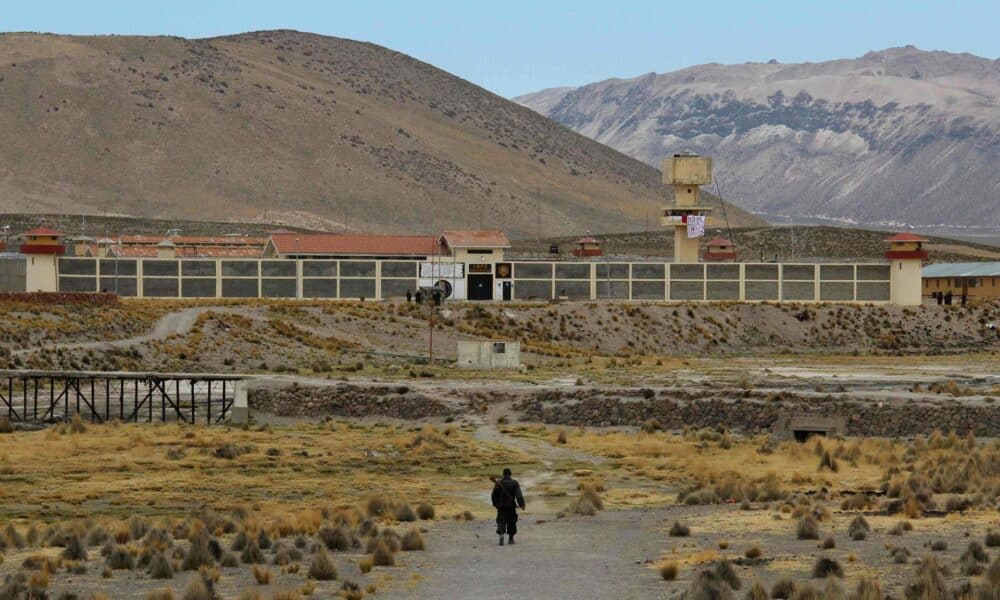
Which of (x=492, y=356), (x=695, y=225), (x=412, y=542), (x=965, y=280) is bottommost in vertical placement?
(x=412, y=542)

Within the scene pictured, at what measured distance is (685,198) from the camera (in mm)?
140875

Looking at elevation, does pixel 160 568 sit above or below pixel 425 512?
above

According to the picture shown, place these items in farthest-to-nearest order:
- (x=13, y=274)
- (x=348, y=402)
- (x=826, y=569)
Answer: (x=13, y=274)
(x=348, y=402)
(x=826, y=569)

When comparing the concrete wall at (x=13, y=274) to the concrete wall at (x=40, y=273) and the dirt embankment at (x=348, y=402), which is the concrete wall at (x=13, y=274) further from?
the dirt embankment at (x=348, y=402)

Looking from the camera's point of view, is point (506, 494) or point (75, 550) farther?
point (506, 494)

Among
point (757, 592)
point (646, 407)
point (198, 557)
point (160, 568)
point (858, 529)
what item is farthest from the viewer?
point (646, 407)

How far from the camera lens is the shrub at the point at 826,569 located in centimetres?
3078

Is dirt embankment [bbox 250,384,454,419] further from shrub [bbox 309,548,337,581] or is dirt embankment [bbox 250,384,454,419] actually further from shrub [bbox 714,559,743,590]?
shrub [bbox 714,559,743,590]

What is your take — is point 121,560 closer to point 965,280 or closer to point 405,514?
point 405,514

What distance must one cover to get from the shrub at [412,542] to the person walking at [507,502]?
155 cm

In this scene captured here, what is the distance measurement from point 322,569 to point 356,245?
105 metres

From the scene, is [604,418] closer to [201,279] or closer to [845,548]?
[845,548]

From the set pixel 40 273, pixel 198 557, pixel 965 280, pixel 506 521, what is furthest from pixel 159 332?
pixel 965 280

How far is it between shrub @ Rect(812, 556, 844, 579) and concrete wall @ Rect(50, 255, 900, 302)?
325 ft
